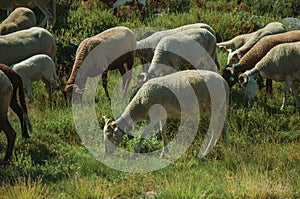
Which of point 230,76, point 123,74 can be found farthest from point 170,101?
point 230,76

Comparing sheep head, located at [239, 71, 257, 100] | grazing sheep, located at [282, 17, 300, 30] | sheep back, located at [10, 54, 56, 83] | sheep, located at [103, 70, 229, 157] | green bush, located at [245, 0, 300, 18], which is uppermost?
sheep, located at [103, 70, 229, 157]

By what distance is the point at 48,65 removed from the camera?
1102 centimetres

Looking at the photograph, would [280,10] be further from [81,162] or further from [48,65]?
[81,162]

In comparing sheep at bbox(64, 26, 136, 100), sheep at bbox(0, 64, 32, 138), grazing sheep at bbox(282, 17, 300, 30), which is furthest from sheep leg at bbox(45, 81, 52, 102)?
grazing sheep at bbox(282, 17, 300, 30)

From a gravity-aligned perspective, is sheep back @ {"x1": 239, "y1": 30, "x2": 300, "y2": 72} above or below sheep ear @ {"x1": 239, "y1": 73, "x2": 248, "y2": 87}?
above

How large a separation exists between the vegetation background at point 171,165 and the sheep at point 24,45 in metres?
0.80

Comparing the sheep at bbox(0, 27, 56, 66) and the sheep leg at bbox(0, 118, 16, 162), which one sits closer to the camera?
the sheep leg at bbox(0, 118, 16, 162)

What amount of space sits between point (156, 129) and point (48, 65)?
8.80 ft

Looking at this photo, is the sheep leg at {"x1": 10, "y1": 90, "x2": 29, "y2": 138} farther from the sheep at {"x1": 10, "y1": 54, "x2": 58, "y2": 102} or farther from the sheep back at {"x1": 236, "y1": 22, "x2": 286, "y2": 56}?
the sheep back at {"x1": 236, "y1": 22, "x2": 286, "y2": 56}

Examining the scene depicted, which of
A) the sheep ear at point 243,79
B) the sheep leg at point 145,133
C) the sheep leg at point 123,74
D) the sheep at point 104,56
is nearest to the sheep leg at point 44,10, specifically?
the sheep at point 104,56

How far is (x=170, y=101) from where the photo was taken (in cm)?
890

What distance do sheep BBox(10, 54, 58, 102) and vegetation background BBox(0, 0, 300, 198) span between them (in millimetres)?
477

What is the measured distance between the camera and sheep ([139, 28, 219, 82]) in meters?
11.4

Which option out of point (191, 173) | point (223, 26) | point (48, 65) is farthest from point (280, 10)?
point (191, 173)
